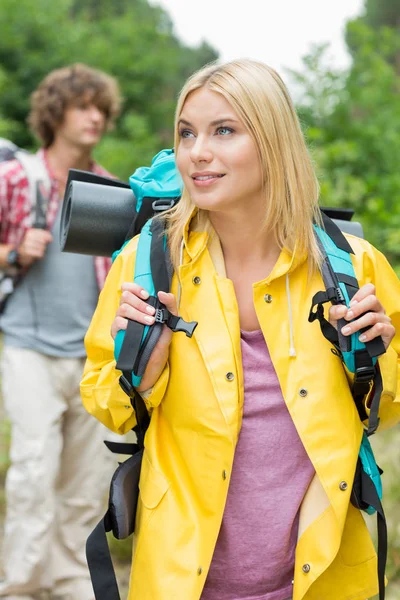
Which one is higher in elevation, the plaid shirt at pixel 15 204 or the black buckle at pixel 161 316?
the plaid shirt at pixel 15 204

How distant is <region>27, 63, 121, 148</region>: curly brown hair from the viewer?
14.4 feet

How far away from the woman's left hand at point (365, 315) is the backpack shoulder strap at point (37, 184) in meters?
2.18

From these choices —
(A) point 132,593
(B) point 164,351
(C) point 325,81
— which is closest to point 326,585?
(A) point 132,593

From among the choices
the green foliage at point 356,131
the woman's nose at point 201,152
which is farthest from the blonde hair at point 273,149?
the green foliage at point 356,131

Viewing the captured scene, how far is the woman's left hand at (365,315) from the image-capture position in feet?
6.53

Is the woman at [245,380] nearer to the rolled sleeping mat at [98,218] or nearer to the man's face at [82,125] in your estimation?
the rolled sleeping mat at [98,218]

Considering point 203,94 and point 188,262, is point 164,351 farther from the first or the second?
point 203,94

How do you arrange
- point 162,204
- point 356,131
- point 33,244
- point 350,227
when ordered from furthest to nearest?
point 356,131
point 33,244
point 350,227
point 162,204

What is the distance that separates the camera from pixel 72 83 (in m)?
4.48

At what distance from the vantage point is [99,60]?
56.1 feet

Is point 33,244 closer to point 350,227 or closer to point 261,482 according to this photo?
point 350,227

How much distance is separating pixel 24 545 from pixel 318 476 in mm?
2133

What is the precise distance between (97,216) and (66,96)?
2197 millimetres

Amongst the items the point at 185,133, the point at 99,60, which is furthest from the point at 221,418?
the point at 99,60
